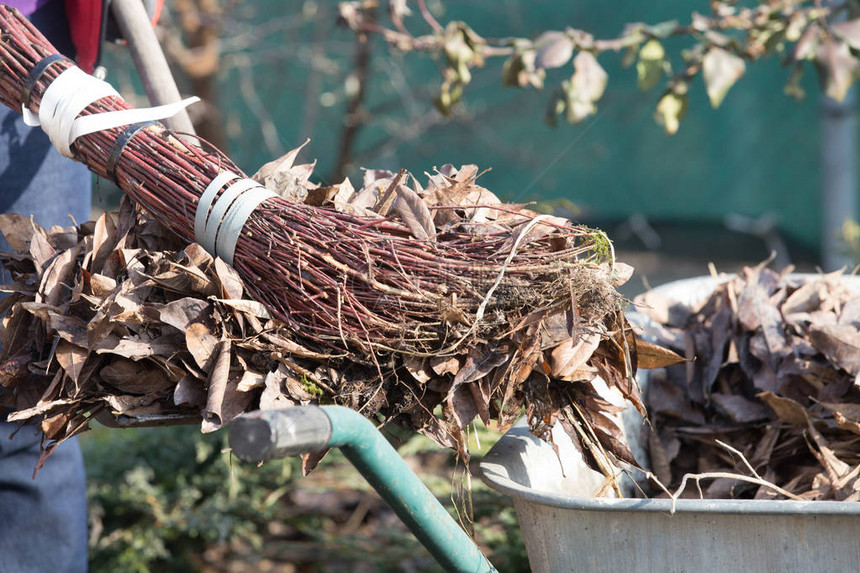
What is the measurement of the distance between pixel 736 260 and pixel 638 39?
3507mm

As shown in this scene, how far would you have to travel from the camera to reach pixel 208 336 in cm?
118

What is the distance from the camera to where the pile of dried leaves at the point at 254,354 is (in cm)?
117

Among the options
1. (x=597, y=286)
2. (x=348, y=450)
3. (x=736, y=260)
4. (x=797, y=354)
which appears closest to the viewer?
(x=348, y=450)

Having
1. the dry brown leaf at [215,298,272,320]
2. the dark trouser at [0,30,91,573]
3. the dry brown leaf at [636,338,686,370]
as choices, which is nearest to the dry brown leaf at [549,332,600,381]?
the dry brown leaf at [636,338,686,370]

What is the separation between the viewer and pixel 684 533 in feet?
4.03

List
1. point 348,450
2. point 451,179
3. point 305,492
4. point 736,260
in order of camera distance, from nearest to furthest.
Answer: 1. point 348,450
2. point 451,179
3. point 305,492
4. point 736,260

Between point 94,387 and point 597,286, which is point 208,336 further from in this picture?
point 597,286

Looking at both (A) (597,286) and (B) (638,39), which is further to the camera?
(B) (638,39)

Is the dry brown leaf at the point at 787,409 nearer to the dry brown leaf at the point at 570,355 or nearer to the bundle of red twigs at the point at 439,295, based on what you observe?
the bundle of red twigs at the point at 439,295

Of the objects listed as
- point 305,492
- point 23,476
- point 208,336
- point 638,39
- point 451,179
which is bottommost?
point 305,492

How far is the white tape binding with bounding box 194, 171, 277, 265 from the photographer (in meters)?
1.23

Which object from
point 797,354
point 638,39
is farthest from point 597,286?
point 638,39

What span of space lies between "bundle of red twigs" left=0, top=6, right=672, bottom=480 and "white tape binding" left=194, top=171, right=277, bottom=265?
0.01 metres

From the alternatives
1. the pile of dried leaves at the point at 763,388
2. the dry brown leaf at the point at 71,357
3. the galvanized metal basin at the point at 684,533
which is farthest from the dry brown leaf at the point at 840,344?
the dry brown leaf at the point at 71,357
